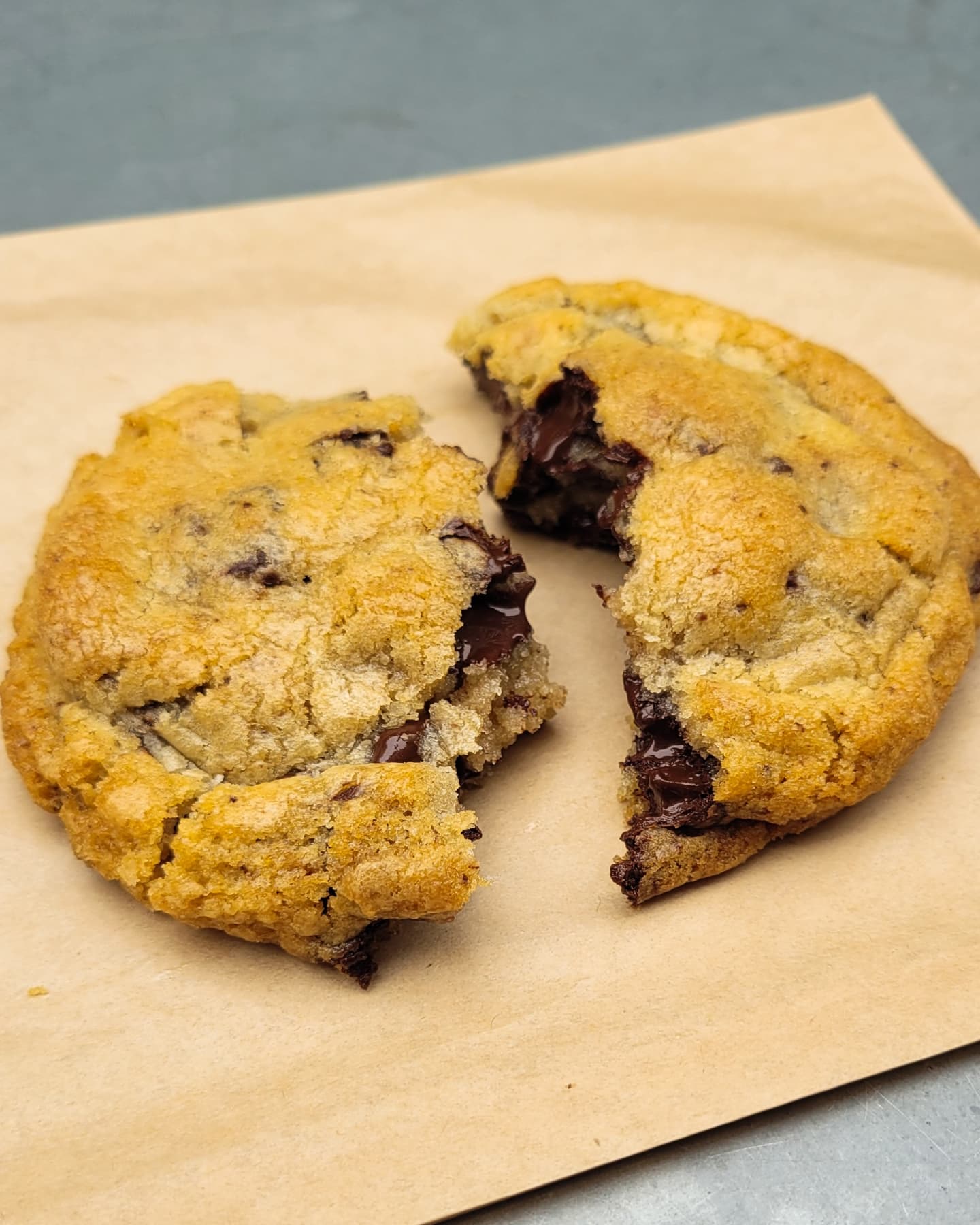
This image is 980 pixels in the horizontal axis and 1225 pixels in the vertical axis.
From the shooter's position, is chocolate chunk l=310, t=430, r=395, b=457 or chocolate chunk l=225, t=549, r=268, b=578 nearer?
chocolate chunk l=225, t=549, r=268, b=578

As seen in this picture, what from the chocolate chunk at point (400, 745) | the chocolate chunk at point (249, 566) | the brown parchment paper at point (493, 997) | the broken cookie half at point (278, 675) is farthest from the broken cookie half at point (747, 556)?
the chocolate chunk at point (249, 566)

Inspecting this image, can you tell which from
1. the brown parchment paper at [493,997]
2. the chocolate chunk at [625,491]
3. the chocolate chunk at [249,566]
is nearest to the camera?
the brown parchment paper at [493,997]

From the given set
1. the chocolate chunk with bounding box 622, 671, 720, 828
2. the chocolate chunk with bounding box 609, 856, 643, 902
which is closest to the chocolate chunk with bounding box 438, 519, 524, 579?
the chocolate chunk with bounding box 622, 671, 720, 828

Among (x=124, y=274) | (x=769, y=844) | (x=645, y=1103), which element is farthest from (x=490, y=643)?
(x=124, y=274)

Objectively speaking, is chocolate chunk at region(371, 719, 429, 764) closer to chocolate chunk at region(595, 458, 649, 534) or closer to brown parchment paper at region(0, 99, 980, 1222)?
brown parchment paper at region(0, 99, 980, 1222)

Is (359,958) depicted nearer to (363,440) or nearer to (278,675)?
(278,675)

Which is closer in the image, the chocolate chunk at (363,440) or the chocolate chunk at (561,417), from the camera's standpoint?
the chocolate chunk at (363,440)

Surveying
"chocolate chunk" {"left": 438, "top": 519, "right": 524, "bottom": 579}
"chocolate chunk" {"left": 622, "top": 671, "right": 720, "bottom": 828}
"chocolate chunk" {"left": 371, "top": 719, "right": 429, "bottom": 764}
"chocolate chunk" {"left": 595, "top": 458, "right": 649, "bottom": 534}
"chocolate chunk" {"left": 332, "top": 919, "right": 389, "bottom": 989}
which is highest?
"chocolate chunk" {"left": 595, "top": 458, "right": 649, "bottom": 534}

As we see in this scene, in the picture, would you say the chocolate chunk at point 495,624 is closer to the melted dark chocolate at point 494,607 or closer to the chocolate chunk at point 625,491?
the melted dark chocolate at point 494,607
